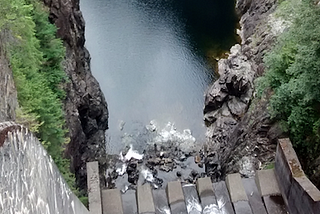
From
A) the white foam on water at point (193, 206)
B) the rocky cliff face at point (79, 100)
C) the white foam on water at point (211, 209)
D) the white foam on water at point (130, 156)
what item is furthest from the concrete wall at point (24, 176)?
the white foam on water at point (130, 156)

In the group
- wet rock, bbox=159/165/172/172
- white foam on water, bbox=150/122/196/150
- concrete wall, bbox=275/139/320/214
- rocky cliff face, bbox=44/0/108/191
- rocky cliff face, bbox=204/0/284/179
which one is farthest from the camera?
white foam on water, bbox=150/122/196/150

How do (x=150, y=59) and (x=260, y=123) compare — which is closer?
(x=260, y=123)

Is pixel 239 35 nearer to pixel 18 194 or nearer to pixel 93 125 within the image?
pixel 93 125

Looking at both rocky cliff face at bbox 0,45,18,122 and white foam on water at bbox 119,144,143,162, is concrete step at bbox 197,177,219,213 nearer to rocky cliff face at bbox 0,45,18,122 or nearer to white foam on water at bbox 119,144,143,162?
rocky cliff face at bbox 0,45,18,122

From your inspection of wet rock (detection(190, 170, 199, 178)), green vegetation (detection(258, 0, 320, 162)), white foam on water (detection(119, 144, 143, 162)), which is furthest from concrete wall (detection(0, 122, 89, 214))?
white foam on water (detection(119, 144, 143, 162))

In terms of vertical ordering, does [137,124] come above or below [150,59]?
below

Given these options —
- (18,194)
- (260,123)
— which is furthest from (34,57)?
(18,194)

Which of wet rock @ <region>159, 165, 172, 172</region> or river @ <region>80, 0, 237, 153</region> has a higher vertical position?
river @ <region>80, 0, 237, 153</region>
